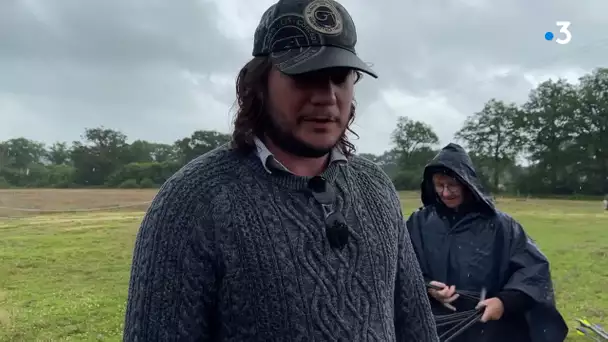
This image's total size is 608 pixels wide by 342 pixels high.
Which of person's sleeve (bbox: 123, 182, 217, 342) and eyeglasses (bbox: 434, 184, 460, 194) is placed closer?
person's sleeve (bbox: 123, 182, 217, 342)

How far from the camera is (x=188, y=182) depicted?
114cm

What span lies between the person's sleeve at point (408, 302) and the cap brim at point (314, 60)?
44cm

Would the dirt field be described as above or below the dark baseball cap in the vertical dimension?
below

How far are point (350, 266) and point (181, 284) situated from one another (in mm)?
333

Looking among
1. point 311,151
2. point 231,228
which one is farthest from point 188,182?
point 311,151

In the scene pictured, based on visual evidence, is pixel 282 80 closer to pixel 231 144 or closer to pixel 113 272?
pixel 231 144

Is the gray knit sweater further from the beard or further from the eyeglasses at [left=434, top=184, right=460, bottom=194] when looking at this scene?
the eyeglasses at [left=434, top=184, right=460, bottom=194]

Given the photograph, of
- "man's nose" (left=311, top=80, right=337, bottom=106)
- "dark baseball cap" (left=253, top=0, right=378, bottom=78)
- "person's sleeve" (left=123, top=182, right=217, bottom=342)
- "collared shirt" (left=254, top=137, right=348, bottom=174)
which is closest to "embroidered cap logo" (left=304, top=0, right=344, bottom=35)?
"dark baseball cap" (left=253, top=0, right=378, bottom=78)

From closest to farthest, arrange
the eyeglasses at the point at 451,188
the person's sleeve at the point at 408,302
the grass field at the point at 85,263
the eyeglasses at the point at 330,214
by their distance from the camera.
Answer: the eyeglasses at the point at 330,214, the person's sleeve at the point at 408,302, the eyeglasses at the point at 451,188, the grass field at the point at 85,263

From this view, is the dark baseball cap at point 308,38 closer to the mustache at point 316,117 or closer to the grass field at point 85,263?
the mustache at point 316,117

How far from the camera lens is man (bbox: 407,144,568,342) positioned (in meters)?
3.03

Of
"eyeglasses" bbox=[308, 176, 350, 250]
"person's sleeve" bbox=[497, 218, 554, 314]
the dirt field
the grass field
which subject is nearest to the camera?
"eyeglasses" bbox=[308, 176, 350, 250]

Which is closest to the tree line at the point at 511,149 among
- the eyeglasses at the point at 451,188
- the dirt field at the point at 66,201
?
the dirt field at the point at 66,201

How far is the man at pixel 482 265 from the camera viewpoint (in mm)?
3025
